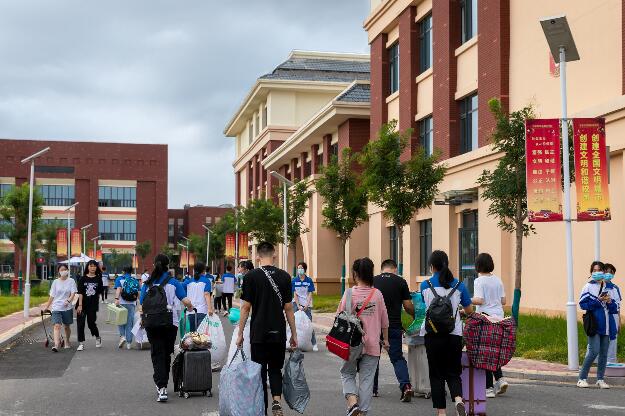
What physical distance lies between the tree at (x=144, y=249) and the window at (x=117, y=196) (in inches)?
198

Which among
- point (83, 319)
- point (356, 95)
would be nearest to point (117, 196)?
point (356, 95)

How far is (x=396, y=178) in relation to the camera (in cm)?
2759

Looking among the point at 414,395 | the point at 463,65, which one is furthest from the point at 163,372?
the point at 463,65

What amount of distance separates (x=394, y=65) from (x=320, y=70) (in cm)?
2705

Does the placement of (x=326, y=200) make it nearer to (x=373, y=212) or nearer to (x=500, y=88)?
(x=373, y=212)

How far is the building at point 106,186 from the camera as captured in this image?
101 metres

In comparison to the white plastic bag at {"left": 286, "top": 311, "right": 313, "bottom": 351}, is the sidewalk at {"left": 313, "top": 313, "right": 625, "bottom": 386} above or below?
below

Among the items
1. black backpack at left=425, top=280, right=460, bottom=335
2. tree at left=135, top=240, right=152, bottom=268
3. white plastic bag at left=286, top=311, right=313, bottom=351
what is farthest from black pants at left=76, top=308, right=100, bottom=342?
tree at left=135, top=240, right=152, bottom=268

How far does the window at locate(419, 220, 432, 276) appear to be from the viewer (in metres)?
34.4

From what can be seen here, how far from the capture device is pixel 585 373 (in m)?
13.4

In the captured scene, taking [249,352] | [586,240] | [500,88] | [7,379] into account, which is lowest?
[7,379]

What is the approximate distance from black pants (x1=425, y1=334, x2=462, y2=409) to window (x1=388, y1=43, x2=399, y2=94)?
29897mm

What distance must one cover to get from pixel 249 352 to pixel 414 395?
3.28 m

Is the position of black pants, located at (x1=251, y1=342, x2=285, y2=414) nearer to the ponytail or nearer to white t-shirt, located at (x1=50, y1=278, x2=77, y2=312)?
the ponytail
